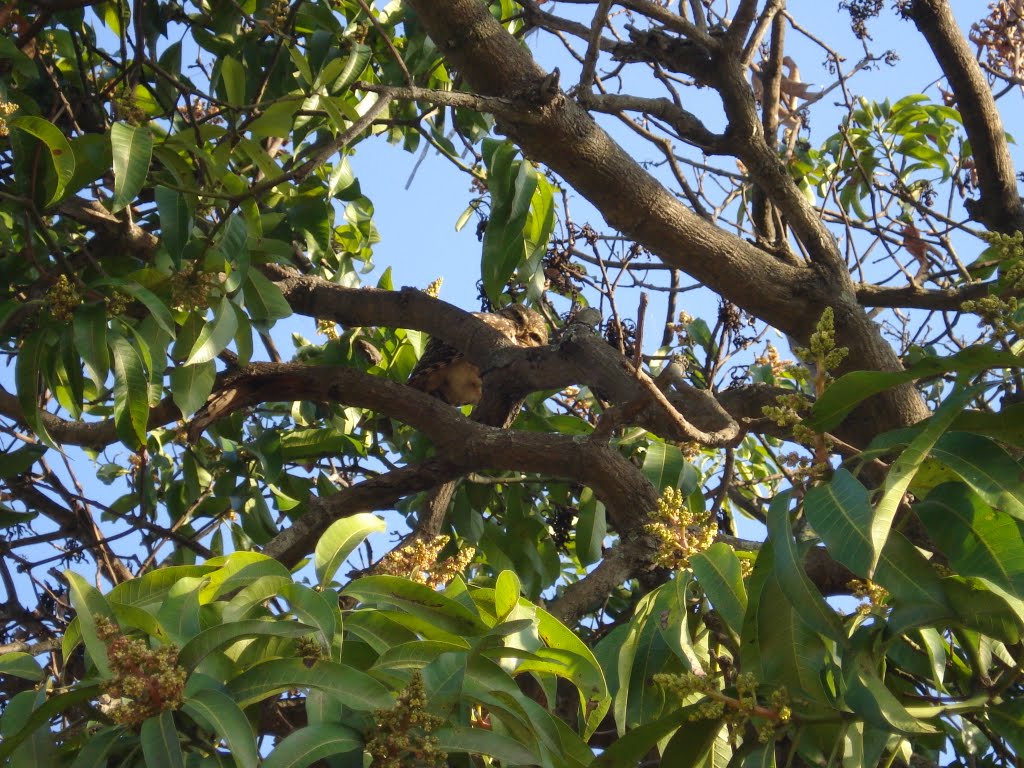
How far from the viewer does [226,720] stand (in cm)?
106

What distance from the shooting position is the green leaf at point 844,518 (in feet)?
3.58

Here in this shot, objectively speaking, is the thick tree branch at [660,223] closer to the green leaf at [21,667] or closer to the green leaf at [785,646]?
the green leaf at [785,646]

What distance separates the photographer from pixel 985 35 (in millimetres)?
4008

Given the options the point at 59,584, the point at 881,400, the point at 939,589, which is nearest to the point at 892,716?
the point at 939,589

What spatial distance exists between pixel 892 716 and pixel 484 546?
6.30 feet

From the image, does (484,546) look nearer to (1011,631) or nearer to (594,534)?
(594,534)

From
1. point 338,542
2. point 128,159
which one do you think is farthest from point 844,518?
point 128,159

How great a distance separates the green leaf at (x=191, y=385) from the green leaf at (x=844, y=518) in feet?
4.77

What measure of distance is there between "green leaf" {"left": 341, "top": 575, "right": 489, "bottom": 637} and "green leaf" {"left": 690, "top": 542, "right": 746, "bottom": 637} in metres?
0.31

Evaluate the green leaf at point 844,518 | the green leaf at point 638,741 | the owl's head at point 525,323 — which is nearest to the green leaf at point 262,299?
the owl's head at point 525,323

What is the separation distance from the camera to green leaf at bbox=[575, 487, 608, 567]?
2.69 meters

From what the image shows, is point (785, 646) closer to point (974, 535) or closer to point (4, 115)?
point (974, 535)

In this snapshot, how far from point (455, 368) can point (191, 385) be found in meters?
1.46

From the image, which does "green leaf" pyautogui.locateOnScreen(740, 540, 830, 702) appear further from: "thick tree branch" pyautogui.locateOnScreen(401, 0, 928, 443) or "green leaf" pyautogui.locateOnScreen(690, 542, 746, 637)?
"thick tree branch" pyautogui.locateOnScreen(401, 0, 928, 443)
